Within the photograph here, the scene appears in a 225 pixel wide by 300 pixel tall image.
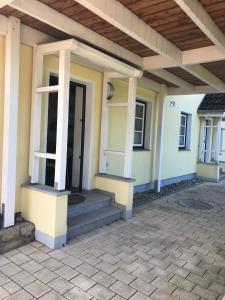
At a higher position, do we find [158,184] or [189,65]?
[189,65]

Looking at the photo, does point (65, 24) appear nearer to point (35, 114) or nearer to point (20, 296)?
point (35, 114)

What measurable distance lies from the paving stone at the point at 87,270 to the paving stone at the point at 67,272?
0.07m

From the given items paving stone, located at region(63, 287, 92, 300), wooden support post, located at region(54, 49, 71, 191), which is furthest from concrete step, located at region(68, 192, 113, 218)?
paving stone, located at region(63, 287, 92, 300)

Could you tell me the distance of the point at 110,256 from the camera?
10.7 ft

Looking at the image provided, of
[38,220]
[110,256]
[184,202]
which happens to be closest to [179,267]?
[110,256]

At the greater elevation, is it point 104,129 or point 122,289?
point 104,129

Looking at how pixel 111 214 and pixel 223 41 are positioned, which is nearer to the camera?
pixel 223 41

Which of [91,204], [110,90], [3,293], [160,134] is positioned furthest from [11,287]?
[160,134]

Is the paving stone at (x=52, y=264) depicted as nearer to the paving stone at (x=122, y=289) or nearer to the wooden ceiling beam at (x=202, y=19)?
the paving stone at (x=122, y=289)

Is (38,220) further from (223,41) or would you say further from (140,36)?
(223,41)

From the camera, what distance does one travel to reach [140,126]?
6.88 m

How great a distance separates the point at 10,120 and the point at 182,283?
276cm

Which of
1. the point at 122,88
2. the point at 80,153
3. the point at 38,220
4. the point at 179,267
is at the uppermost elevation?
the point at 122,88

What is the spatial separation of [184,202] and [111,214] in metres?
2.39
